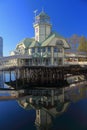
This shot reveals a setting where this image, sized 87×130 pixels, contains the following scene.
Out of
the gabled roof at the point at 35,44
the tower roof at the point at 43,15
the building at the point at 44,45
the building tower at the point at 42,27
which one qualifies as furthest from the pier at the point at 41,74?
the tower roof at the point at 43,15

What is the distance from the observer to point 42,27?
31.0 meters

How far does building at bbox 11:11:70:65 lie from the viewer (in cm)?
2941

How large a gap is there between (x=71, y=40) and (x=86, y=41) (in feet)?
22.2

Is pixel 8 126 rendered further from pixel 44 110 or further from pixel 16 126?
pixel 44 110

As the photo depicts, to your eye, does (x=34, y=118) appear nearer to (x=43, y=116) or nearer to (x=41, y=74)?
(x=43, y=116)

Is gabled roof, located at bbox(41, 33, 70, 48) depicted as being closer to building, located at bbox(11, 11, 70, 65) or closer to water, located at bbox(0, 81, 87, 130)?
building, located at bbox(11, 11, 70, 65)

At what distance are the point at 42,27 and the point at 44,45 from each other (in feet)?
9.90

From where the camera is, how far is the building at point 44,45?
1158 inches

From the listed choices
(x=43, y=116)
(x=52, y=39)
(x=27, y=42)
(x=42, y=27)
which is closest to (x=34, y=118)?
(x=43, y=116)

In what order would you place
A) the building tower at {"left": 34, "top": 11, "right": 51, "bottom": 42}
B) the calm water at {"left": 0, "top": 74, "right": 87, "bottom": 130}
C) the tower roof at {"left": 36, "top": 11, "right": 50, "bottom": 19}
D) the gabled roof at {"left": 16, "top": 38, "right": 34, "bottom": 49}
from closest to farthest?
the calm water at {"left": 0, "top": 74, "right": 87, "bottom": 130}, the building tower at {"left": 34, "top": 11, "right": 51, "bottom": 42}, the gabled roof at {"left": 16, "top": 38, "right": 34, "bottom": 49}, the tower roof at {"left": 36, "top": 11, "right": 50, "bottom": 19}

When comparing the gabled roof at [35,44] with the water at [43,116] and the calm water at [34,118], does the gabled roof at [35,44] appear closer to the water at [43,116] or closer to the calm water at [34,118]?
the water at [43,116]

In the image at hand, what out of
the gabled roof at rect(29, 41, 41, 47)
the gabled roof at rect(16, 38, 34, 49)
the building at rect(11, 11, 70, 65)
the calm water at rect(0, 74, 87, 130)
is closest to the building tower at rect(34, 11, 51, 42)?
the building at rect(11, 11, 70, 65)

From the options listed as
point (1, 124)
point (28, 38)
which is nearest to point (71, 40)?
point (28, 38)

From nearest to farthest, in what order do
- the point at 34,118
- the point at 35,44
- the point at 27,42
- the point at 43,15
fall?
the point at 34,118 → the point at 35,44 → the point at 43,15 → the point at 27,42
